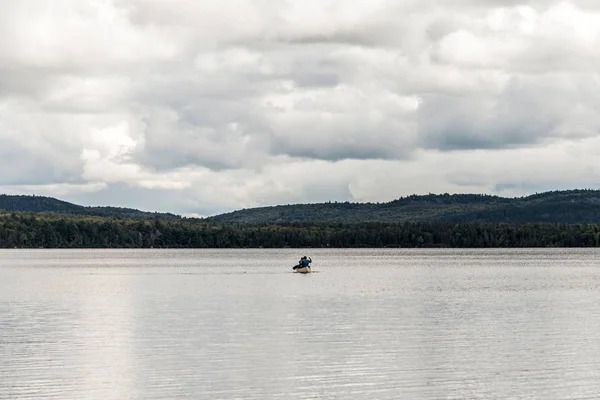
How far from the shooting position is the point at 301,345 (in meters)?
50.1

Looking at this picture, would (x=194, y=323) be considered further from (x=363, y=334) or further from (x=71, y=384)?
(x=71, y=384)

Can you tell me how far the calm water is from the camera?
38188 mm

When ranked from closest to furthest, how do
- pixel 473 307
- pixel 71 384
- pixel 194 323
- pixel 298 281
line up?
pixel 71 384 → pixel 194 323 → pixel 473 307 → pixel 298 281

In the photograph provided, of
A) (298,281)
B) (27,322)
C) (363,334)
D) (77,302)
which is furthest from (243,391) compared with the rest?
(298,281)

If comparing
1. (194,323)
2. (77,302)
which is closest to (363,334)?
(194,323)

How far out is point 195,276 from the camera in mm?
132750

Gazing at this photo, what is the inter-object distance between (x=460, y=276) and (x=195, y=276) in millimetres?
35248

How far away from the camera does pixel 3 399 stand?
35.8 meters

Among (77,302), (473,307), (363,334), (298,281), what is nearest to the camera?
(363,334)

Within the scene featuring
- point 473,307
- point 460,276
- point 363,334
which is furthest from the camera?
point 460,276

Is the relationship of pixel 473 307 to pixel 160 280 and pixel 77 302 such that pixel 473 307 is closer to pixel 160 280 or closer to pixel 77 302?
pixel 77 302

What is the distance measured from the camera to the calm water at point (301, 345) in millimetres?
38188

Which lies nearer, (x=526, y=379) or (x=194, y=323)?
(x=526, y=379)

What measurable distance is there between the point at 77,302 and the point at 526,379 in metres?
49.5
